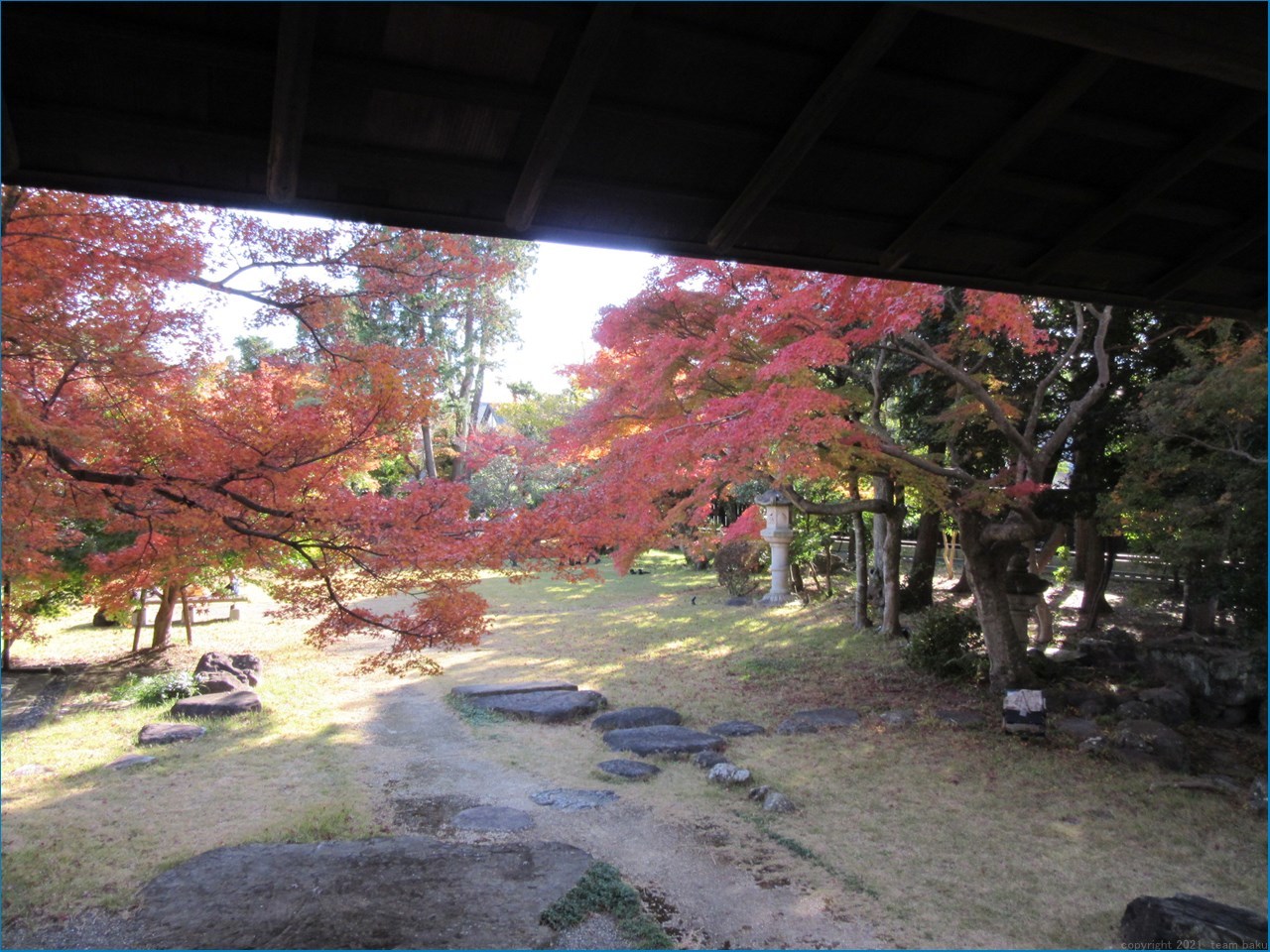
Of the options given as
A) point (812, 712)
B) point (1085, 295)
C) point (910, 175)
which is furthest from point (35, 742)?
point (1085, 295)

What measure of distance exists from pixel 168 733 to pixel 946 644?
8.79 metres

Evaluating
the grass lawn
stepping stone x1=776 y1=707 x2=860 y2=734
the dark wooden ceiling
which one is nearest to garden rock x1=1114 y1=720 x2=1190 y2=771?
the grass lawn

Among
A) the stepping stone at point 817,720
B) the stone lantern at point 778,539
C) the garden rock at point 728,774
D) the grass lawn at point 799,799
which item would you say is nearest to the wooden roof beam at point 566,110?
the grass lawn at point 799,799

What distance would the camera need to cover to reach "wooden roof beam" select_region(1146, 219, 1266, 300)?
10.5ft

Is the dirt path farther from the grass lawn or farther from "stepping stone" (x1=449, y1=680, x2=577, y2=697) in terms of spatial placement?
"stepping stone" (x1=449, y1=680, x2=577, y2=697)

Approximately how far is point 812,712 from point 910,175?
21.9ft

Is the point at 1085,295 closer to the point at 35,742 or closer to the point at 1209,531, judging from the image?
the point at 1209,531

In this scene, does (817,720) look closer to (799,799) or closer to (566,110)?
(799,799)

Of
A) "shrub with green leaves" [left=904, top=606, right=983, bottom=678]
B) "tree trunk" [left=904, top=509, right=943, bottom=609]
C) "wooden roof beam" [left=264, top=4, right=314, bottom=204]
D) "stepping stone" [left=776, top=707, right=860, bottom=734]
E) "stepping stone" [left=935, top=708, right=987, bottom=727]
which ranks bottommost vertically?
"stepping stone" [left=776, top=707, right=860, bottom=734]

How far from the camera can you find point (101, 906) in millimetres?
4129

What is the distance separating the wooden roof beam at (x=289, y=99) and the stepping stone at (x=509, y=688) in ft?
24.6

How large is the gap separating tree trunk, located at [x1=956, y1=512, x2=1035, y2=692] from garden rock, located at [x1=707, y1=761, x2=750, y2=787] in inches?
142

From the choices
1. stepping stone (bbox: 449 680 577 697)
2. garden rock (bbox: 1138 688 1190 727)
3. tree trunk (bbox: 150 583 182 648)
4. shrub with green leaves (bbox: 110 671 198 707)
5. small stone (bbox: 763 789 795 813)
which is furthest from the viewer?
tree trunk (bbox: 150 583 182 648)

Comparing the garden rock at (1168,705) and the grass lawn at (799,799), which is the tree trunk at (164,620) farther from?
the garden rock at (1168,705)
